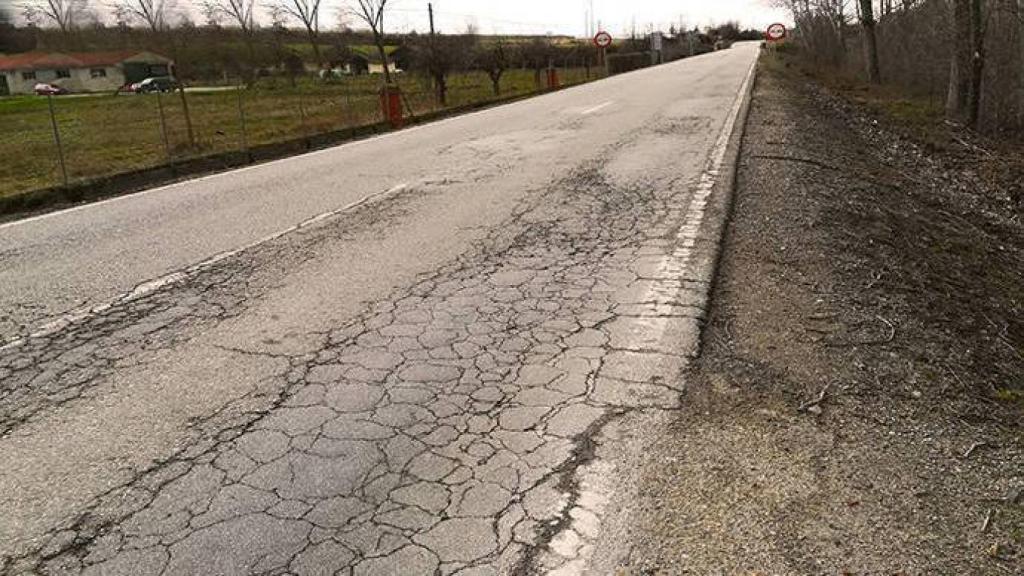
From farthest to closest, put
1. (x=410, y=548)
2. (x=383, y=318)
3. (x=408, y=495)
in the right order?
(x=383, y=318) → (x=408, y=495) → (x=410, y=548)

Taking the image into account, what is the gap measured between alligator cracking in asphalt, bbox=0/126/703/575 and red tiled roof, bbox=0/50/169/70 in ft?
238

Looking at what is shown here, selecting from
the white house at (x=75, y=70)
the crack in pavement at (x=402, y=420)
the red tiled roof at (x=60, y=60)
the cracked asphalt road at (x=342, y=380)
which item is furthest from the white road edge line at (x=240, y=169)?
the red tiled roof at (x=60, y=60)

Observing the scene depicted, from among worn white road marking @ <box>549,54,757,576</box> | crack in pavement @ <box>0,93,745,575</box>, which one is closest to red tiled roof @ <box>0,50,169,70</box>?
worn white road marking @ <box>549,54,757,576</box>

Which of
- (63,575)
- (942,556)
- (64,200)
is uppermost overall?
(64,200)

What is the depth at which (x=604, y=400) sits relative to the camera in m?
3.40

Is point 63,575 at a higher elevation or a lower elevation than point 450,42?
lower

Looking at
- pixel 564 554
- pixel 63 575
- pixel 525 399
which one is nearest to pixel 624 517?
pixel 564 554

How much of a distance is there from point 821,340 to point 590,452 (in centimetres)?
174

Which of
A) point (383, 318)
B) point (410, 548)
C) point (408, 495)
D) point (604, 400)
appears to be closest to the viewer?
point (410, 548)

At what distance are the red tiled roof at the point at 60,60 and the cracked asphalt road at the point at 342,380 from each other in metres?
70.9

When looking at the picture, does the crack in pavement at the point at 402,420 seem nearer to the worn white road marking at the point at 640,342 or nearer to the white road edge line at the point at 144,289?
the worn white road marking at the point at 640,342

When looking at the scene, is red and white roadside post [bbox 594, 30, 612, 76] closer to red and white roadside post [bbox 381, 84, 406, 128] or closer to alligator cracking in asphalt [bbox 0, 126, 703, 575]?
red and white roadside post [bbox 381, 84, 406, 128]

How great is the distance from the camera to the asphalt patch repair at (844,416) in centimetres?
237

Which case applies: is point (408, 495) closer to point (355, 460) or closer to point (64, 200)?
point (355, 460)
